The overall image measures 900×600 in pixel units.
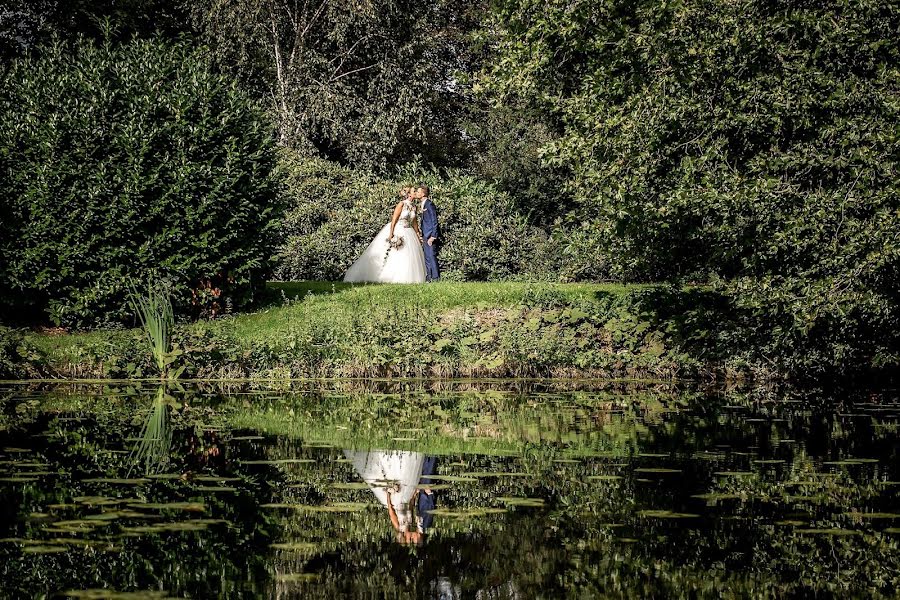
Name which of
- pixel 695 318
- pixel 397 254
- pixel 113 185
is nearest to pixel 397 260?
pixel 397 254

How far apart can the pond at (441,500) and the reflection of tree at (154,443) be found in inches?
1.2

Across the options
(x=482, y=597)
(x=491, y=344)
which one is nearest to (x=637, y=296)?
(x=491, y=344)

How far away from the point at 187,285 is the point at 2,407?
5.87 meters

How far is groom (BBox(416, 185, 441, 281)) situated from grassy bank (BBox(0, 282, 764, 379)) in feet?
22.0

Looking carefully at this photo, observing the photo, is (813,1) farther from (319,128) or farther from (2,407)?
(319,128)

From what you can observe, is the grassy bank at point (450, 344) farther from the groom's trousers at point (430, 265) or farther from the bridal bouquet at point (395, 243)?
the groom's trousers at point (430, 265)

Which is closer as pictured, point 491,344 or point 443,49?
point 491,344

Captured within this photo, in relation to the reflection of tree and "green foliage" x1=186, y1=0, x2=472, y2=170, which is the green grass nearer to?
the reflection of tree

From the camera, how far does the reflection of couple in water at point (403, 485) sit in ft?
20.9

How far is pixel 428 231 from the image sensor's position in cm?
2438

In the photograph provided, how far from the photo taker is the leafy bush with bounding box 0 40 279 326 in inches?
649

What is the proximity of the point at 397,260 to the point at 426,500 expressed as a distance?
16458mm

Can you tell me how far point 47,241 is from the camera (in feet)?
54.1

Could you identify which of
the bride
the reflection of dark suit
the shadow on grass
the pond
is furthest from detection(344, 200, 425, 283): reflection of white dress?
the reflection of dark suit
